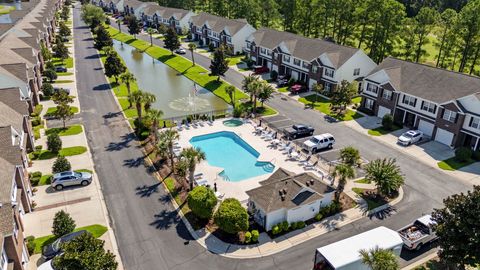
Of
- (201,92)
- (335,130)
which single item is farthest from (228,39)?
Result: (335,130)

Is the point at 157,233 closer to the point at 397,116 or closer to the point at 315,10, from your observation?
the point at 397,116

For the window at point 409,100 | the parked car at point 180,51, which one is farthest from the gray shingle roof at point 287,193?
the parked car at point 180,51

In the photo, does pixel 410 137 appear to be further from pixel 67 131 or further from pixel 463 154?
pixel 67 131

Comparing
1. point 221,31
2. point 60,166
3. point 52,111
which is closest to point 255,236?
point 60,166

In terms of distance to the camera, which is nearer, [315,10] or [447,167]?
[447,167]

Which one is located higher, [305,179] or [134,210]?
[305,179]

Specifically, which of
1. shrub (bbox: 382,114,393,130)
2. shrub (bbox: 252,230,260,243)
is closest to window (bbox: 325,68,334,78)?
shrub (bbox: 382,114,393,130)

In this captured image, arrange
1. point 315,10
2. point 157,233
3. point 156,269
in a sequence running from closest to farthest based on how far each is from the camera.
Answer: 1. point 156,269
2. point 157,233
3. point 315,10

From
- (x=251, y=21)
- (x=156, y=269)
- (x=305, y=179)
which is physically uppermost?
(x=251, y=21)
